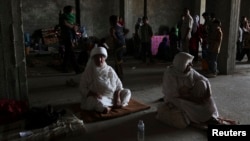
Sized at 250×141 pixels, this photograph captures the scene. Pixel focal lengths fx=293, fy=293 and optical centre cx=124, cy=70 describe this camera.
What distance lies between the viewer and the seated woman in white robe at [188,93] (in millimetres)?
4480

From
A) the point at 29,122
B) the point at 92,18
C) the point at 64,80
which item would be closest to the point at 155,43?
the point at 92,18

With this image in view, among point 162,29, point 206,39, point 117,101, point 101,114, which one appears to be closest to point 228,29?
point 206,39

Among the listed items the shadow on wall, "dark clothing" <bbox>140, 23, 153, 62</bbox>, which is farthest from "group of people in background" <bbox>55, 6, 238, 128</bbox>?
the shadow on wall

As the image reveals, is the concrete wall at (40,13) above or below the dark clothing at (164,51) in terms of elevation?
above

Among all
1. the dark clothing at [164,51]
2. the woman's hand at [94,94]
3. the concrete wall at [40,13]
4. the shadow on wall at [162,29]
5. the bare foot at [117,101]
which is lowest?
the bare foot at [117,101]

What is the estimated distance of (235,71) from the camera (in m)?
8.38

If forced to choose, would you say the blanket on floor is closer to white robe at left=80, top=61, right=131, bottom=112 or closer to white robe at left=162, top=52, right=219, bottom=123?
white robe at left=80, top=61, right=131, bottom=112

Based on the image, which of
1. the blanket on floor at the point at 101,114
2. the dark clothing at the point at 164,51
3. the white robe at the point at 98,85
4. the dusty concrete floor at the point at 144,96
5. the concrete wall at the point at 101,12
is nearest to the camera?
the dusty concrete floor at the point at 144,96

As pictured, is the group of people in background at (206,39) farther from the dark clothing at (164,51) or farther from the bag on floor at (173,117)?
the bag on floor at (173,117)

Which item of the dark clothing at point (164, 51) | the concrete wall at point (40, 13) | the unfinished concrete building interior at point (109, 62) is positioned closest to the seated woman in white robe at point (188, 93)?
Answer: the unfinished concrete building interior at point (109, 62)

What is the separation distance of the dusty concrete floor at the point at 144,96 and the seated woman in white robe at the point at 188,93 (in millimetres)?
257

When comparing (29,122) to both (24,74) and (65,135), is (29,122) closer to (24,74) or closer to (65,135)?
(65,135)

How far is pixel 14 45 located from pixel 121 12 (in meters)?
7.21

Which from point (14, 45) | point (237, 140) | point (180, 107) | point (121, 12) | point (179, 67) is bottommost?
point (180, 107)
